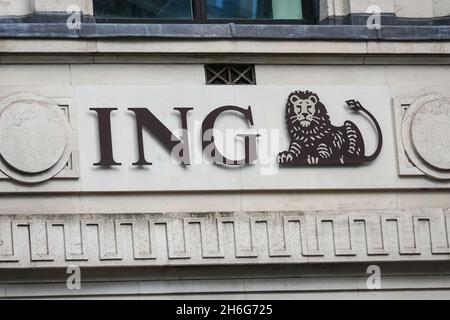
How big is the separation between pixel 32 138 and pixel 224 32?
8.52 feet

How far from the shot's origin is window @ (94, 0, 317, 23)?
24562 millimetres

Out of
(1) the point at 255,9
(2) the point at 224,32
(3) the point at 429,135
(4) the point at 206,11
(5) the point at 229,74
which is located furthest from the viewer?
(1) the point at 255,9

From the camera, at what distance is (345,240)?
2367 cm

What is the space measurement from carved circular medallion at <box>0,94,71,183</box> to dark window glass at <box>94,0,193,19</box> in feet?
5.46

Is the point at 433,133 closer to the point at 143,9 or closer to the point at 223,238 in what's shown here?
the point at 223,238

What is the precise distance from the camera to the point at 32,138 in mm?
23281

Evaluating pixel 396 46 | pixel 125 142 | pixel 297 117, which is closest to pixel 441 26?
pixel 396 46

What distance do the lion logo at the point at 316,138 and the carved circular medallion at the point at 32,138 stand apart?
2573 mm

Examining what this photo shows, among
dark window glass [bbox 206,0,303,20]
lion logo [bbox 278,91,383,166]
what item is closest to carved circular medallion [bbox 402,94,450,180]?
lion logo [bbox 278,91,383,166]

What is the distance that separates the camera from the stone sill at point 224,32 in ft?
77.3

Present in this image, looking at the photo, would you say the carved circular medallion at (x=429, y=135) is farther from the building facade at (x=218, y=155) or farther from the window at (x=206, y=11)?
the window at (x=206, y=11)

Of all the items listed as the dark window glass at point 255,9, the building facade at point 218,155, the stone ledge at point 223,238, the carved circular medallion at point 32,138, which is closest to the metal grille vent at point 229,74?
the building facade at point 218,155

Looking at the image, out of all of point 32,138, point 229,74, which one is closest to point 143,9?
point 229,74
